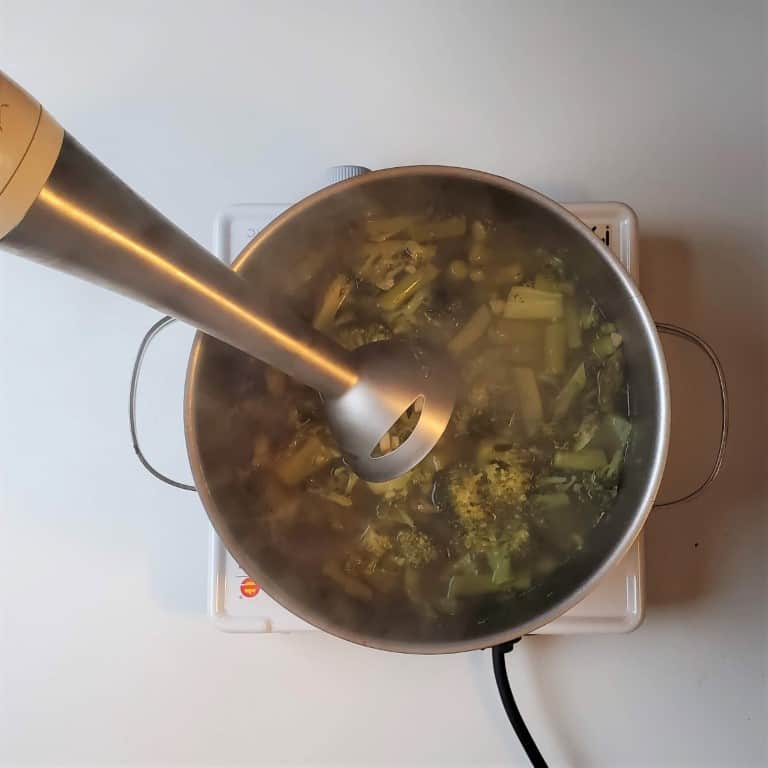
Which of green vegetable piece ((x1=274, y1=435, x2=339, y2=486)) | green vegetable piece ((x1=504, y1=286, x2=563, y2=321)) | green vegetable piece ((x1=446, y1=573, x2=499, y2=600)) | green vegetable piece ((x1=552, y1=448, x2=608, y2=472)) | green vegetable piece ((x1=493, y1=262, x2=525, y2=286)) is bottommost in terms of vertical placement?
green vegetable piece ((x1=446, y1=573, x2=499, y2=600))

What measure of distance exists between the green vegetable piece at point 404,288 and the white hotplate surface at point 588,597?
18cm

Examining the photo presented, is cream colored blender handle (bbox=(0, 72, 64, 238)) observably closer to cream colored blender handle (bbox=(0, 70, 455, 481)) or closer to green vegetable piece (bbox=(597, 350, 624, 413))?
cream colored blender handle (bbox=(0, 70, 455, 481))

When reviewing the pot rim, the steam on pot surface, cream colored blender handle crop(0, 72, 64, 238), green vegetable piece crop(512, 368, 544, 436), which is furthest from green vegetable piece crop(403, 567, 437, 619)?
cream colored blender handle crop(0, 72, 64, 238)

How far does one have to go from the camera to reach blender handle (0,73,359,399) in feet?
1.30

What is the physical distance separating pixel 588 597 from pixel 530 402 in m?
0.23

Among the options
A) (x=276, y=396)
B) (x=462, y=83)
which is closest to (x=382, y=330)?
(x=276, y=396)

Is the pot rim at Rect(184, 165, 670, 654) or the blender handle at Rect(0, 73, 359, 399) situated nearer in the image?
the blender handle at Rect(0, 73, 359, 399)

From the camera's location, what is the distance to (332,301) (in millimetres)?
871

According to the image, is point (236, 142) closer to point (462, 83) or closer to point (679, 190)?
point (462, 83)

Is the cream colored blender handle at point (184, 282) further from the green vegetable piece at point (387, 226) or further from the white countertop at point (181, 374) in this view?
the white countertop at point (181, 374)

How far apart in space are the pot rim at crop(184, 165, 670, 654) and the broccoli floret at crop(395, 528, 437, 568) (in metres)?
0.13

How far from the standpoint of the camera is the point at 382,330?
34.3 inches

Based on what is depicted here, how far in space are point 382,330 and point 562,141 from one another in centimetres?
34

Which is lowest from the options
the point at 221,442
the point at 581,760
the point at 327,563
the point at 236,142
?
the point at 581,760
